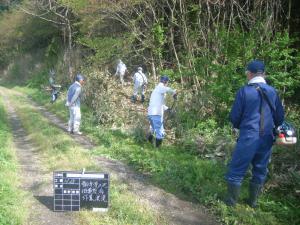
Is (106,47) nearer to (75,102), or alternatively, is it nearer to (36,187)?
(75,102)

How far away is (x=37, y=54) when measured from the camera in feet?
135

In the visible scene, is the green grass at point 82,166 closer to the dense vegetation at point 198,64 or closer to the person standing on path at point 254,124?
the dense vegetation at point 198,64

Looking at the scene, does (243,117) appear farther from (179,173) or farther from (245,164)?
(179,173)

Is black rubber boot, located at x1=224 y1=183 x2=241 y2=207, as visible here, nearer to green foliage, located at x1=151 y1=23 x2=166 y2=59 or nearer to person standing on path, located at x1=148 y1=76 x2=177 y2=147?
person standing on path, located at x1=148 y1=76 x2=177 y2=147

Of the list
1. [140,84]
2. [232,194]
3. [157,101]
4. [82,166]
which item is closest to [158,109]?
[157,101]

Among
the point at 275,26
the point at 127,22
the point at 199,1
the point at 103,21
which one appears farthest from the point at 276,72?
the point at 103,21

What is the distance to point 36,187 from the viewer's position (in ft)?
25.4

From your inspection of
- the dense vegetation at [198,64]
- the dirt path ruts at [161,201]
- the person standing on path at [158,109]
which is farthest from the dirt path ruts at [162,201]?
the person standing on path at [158,109]

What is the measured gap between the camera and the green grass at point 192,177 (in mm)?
6395

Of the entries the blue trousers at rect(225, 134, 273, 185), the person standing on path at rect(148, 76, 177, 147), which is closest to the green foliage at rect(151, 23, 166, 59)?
the person standing on path at rect(148, 76, 177, 147)

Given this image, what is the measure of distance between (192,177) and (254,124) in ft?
6.93

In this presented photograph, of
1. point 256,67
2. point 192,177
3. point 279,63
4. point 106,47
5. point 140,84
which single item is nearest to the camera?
point 256,67

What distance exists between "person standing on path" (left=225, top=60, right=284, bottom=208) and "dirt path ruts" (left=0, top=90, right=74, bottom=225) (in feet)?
8.11

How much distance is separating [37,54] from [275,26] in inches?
1217
